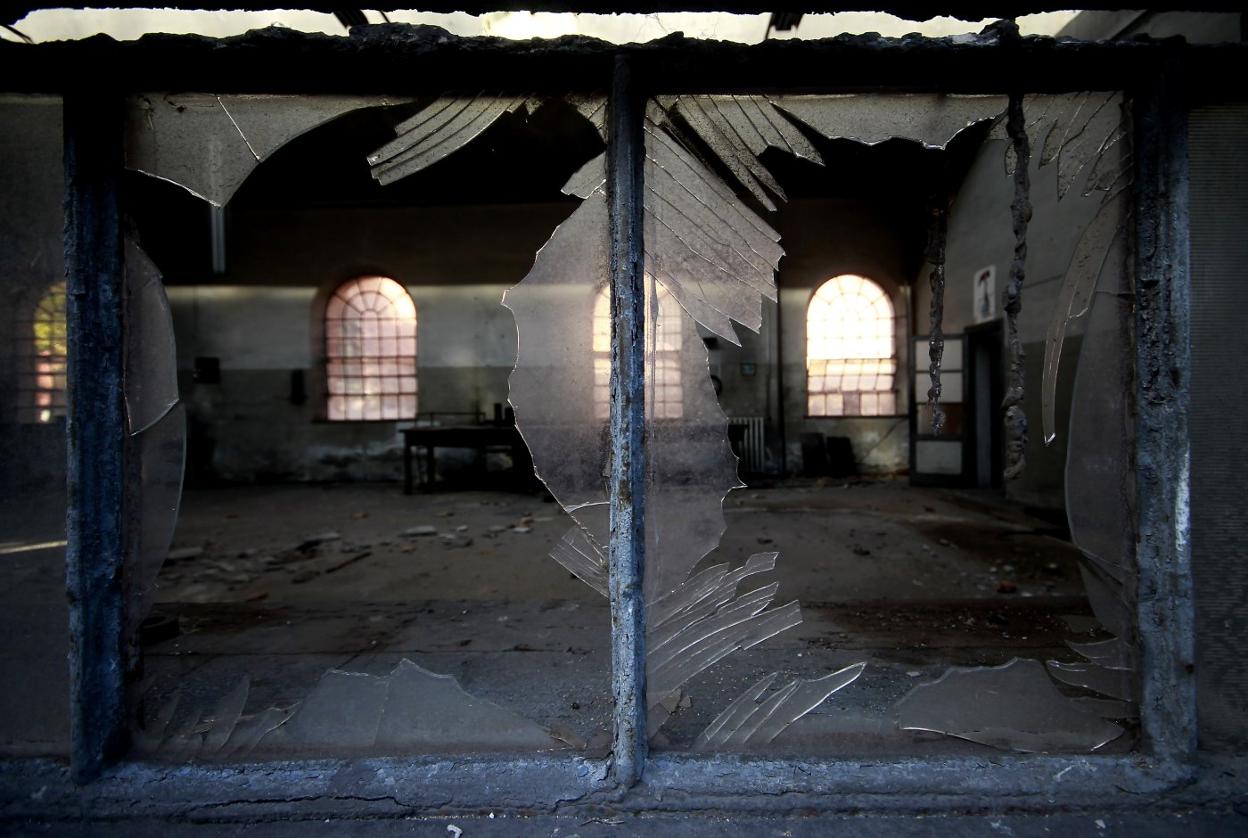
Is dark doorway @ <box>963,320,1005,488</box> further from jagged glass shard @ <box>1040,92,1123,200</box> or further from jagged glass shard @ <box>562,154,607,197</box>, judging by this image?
jagged glass shard @ <box>562,154,607,197</box>

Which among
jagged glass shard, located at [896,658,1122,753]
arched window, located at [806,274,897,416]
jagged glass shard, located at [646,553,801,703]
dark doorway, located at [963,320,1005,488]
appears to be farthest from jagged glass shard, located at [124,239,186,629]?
arched window, located at [806,274,897,416]

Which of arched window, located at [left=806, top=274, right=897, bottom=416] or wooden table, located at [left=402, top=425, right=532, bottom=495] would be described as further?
arched window, located at [left=806, top=274, right=897, bottom=416]

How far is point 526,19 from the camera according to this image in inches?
170

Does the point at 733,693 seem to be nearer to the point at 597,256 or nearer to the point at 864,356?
the point at 597,256

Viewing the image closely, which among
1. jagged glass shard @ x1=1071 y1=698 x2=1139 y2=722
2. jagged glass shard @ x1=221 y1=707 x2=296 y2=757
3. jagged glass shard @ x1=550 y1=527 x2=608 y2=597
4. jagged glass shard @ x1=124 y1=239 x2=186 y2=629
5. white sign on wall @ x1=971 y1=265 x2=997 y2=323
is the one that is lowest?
jagged glass shard @ x1=221 y1=707 x2=296 y2=757

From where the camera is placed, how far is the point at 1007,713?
170 centimetres

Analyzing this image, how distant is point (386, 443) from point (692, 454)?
7.83 metres

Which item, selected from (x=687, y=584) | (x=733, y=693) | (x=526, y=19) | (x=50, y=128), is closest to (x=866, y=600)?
(x=733, y=693)

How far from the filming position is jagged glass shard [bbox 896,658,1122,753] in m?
1.65

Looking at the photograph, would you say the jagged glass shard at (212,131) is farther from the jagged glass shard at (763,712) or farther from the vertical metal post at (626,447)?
the jagged glass shard at (763,712)

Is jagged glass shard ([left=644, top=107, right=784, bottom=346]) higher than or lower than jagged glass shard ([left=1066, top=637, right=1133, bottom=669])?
higher

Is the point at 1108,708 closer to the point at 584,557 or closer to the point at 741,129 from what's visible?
the point at 584,557

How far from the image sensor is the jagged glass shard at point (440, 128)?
5.36ft

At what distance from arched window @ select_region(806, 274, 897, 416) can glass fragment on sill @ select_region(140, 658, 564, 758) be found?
25.6ft
